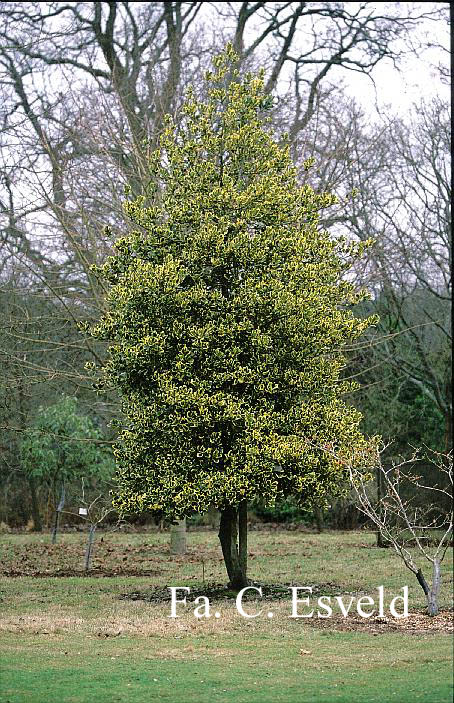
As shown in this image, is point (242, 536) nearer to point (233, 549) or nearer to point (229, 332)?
point (233, 549)

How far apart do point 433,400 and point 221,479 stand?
11412mm

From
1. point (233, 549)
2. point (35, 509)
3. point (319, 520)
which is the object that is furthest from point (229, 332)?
point (319, 520)

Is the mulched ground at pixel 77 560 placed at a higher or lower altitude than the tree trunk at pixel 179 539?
lower

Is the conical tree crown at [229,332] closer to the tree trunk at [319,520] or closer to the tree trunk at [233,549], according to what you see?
the tree trunk at [233,549]

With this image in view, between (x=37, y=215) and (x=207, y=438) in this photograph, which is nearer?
(x=207, y=438)

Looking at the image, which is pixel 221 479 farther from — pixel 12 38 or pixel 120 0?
pixel 120 0

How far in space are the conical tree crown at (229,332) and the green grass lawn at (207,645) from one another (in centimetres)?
157

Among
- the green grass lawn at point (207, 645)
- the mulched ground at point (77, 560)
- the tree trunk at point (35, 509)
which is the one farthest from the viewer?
the tree trunk at point (35, 509)

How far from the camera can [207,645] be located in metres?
7.91

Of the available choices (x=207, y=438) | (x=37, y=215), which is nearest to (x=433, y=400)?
(x=37, y=215)

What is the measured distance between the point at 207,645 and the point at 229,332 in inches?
148

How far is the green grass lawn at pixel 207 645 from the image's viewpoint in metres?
5.99

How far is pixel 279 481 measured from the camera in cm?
1095

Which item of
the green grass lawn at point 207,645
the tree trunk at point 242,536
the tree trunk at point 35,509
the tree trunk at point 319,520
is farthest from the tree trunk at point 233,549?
the tree trunk at point 319,520
